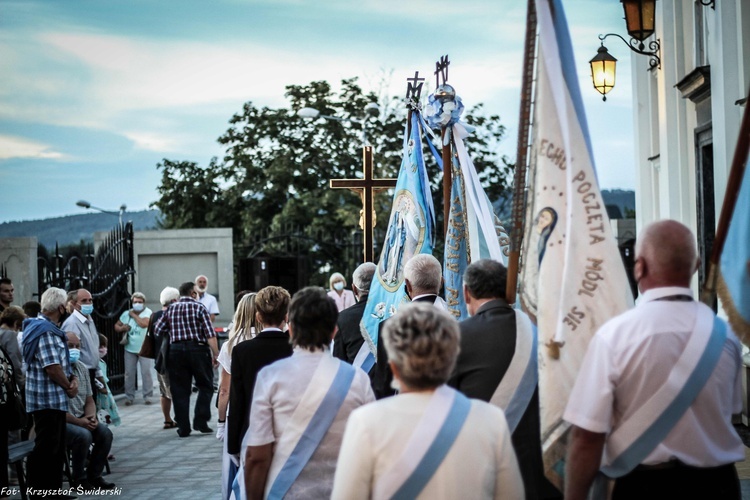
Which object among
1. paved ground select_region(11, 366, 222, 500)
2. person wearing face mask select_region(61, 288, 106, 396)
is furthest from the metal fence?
person wearing face mask select_region(61, 288, 106, 396)

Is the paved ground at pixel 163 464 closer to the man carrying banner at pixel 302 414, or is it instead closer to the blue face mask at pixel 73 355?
the blue face mask at pixel 73 355

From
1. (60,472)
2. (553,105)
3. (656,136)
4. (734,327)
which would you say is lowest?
(60,472)

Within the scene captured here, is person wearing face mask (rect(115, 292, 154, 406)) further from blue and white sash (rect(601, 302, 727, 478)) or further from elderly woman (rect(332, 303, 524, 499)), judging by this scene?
elderly woman (rect(332, 303, 524, 499))

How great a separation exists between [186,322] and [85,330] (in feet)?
7.59

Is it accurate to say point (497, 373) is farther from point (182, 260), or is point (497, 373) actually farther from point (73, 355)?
point (182, 260)

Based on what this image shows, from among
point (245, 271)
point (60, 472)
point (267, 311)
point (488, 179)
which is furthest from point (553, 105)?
point (488, 179)

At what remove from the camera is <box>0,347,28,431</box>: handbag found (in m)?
7.73

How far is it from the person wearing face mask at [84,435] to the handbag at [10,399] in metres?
1.40

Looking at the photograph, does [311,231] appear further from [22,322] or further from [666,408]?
[666,408]

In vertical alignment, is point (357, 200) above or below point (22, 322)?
above

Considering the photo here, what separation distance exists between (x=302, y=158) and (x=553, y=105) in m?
33.7

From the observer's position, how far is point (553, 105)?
4477 millimetres

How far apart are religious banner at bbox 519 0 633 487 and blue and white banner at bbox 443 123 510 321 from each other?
233 cm

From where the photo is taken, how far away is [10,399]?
7.77 meters
